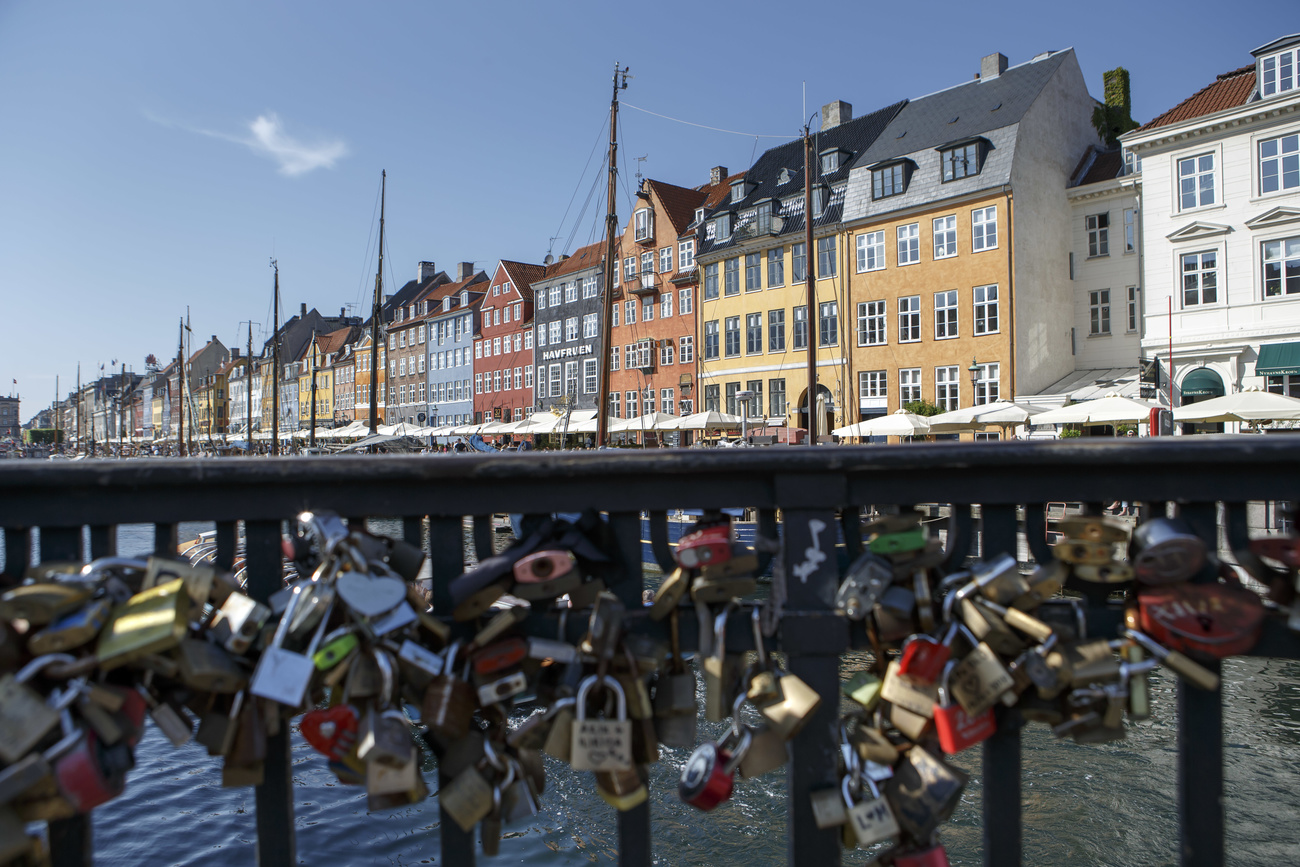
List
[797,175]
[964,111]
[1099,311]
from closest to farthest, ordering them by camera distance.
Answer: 1. [1099,311]
2. [964,111]
3. [797,175]

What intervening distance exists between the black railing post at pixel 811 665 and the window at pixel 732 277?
36.8 m

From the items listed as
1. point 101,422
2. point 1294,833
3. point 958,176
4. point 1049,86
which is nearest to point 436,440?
point 958,176

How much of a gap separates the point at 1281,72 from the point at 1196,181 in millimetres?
3227

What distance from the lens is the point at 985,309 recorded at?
28.9 meters

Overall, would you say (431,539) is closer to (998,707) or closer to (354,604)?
(354,604)

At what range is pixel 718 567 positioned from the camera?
152 cm

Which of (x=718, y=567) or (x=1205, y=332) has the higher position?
(x=1205, y=332)

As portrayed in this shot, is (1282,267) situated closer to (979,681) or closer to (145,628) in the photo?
(979,681)

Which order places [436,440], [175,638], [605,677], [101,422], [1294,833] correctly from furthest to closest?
[101,422]
[436,440]
[1294,833]
[605,677]
[175,638]

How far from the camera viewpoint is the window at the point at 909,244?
102 ft

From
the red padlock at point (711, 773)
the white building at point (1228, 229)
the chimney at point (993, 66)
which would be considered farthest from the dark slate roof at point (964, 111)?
the red padlock at point (711, 773)

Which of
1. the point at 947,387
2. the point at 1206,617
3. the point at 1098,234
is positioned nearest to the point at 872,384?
the point at 947,387

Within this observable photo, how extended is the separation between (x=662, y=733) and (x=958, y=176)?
3209 cm

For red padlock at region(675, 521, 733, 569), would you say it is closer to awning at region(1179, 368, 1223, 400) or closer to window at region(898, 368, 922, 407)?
awning at region(1179, 368, 1223, 400)
